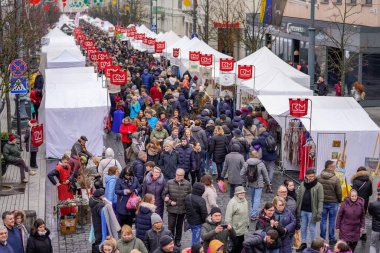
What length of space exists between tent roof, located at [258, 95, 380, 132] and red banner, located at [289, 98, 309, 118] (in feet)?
1.04

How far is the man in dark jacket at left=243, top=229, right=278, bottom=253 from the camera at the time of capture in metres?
11.6

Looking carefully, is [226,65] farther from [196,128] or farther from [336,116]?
[336,116]

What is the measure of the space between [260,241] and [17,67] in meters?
12.5

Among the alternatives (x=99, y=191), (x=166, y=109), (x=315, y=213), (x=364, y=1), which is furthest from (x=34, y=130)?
(x=364, y=1)

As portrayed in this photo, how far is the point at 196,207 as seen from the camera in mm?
13953

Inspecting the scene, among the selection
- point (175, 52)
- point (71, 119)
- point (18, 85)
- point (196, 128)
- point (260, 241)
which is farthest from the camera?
point (175, 52)

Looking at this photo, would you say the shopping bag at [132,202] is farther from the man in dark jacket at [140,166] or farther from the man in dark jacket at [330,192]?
the man in dark jacket at [330,192]

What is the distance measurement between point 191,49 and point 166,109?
13.8 meters

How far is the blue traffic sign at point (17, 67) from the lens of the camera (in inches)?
878

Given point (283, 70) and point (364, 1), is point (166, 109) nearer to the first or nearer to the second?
point (283, 70)

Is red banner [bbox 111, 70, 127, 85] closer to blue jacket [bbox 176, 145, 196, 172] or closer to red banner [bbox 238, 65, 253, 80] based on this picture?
red banner [bbox 238, 65, 253, 80]

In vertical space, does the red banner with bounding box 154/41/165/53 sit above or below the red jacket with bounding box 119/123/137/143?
above

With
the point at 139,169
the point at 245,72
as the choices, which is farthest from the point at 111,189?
the point at 245,72

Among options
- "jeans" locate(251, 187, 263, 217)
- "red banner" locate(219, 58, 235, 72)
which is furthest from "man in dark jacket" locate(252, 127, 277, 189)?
"red banner" locate(219, 58, 235, 72)
